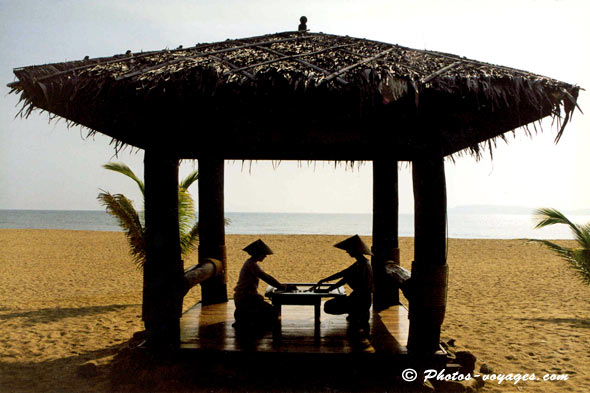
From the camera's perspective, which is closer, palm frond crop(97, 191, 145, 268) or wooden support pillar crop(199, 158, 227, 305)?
wooden support pillar crop(199, 158, 227, 305)

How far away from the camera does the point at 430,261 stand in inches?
178

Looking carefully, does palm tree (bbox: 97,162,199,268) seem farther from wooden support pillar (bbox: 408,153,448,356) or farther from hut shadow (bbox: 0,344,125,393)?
wooden support pillar (bbox: 408,153,448,356)

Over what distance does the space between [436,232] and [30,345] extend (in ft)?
19.6

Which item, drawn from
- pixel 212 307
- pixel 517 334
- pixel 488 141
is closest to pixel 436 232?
pixel 488 141

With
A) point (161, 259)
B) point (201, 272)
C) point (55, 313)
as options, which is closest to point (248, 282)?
point (201, 272)

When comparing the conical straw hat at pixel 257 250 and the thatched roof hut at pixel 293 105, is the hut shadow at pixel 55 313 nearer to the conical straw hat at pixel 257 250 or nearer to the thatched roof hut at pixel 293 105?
the thatched roof hut at pixel 293 105

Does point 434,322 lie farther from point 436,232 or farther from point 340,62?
point 340,62

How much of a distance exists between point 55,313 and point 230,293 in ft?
12.9

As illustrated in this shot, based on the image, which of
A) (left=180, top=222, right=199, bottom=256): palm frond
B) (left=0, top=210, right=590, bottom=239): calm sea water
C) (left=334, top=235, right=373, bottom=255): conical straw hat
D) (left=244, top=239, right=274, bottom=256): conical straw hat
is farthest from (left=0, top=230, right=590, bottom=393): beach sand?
(left=0, top=210, right=590, bottom=239): calm sea water

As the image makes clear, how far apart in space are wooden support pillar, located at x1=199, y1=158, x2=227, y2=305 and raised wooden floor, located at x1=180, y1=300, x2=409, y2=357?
0.51 m

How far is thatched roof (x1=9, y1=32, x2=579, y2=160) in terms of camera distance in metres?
4.15

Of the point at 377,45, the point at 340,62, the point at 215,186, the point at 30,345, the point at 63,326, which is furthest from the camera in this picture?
the point at 63,326

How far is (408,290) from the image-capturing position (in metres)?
4.75

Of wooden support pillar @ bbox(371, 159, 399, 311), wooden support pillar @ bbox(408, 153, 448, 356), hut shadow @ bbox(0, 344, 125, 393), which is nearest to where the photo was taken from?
wooden support pillar @ bbox(408, 153, 448, 356)
